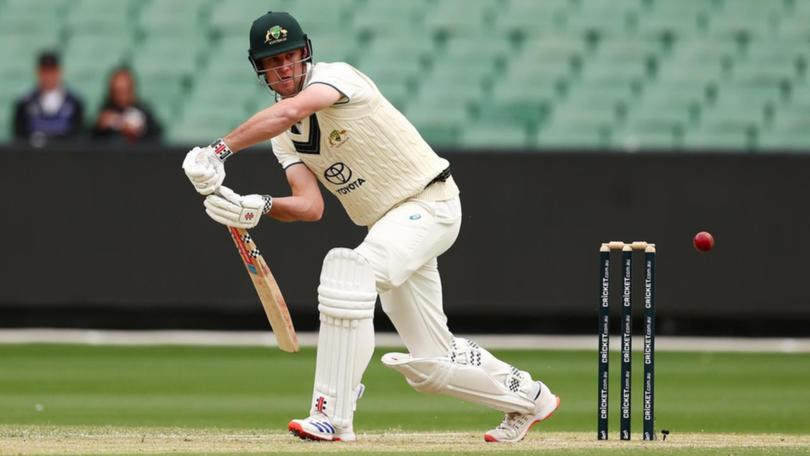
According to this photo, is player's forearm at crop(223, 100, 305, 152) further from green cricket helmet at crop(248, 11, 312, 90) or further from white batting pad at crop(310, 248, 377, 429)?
white batting pad at crop(310, 248, 377, 429)

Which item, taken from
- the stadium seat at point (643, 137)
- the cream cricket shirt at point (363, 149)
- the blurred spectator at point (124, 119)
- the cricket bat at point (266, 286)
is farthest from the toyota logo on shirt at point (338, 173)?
the stadium seat at point (643, 137)

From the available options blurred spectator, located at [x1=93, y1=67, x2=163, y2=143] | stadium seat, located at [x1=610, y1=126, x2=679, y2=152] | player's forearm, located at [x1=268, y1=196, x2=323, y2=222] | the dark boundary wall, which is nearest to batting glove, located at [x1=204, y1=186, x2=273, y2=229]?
player's forearm, located at [x1=268, y1=196, x2=323, y2=222]

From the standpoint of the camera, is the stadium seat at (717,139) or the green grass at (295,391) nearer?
the green grass at (295,391)

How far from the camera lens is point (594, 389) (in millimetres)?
8914

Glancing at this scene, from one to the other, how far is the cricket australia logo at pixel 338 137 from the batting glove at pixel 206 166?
426 millimetres

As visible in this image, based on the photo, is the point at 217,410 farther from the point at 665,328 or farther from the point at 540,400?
the point at 665,328

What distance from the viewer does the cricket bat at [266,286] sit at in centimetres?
565

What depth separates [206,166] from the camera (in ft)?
17.3

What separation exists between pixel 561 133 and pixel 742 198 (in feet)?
4.92

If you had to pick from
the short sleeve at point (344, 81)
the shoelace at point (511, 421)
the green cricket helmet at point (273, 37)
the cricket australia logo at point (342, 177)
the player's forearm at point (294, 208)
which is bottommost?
the shoelace at point (511, 421)

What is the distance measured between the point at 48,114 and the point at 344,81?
21.1ft

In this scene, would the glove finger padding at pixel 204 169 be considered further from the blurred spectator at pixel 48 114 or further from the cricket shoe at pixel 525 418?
the blurred spectator at pixel 48 114

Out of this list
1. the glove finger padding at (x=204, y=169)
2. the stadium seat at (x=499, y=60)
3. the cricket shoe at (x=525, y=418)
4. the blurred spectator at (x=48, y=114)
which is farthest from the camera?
the stadium seat at (x=499, y=60)

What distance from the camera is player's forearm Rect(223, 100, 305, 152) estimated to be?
5.27 meters
